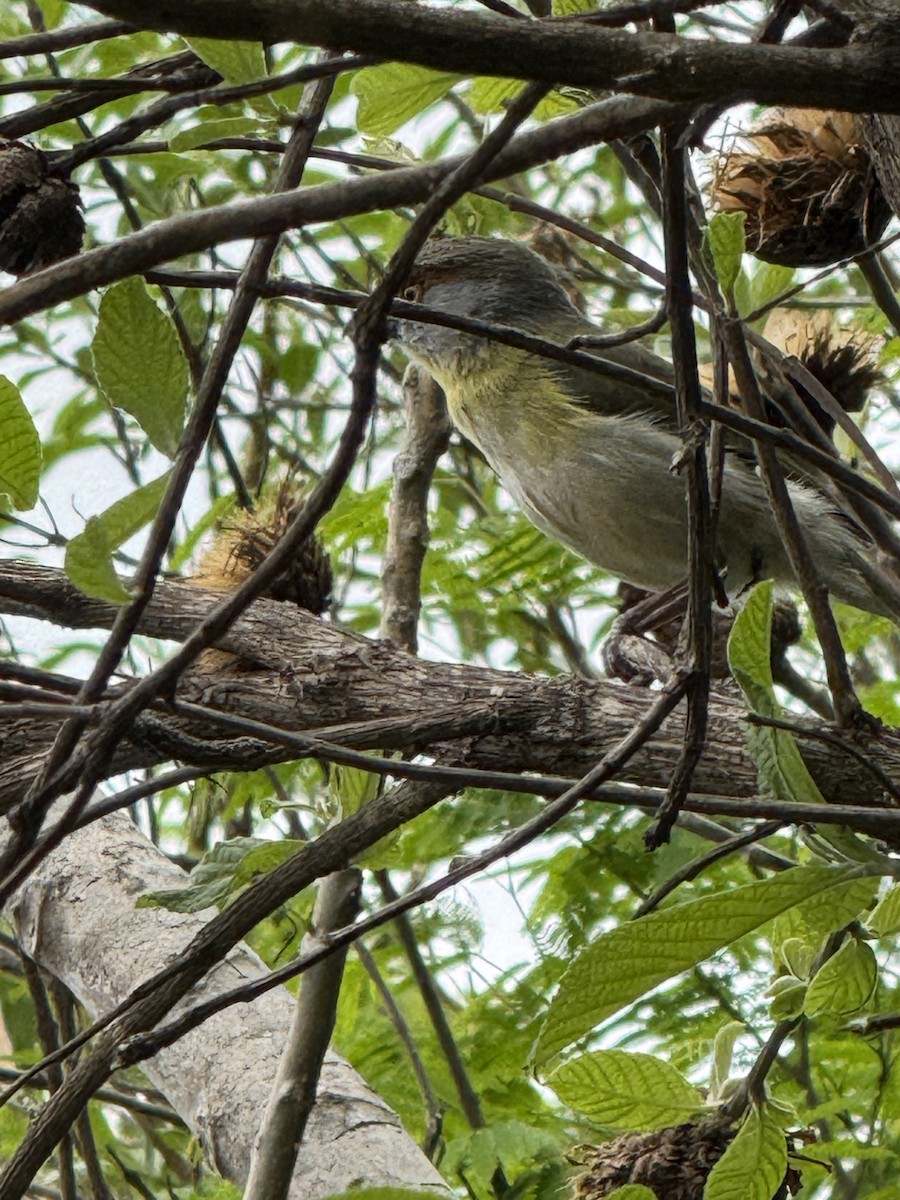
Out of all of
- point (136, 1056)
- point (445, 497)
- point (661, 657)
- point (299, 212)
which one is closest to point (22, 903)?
point (661, 657)

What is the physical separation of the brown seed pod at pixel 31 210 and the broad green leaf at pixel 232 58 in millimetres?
666

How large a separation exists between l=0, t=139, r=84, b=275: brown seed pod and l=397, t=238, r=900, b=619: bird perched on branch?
6.15ft

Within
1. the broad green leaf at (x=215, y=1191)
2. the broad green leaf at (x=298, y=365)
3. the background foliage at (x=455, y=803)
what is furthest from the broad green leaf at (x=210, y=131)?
the broad green leaf at (x=298, y=365)

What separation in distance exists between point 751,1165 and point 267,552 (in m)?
1.41

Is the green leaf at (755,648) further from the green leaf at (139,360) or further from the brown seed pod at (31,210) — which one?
the brown seed pod at (31,210)

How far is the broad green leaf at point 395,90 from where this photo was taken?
1.74 metres

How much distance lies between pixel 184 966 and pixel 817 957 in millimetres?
876

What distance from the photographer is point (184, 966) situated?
164 cm

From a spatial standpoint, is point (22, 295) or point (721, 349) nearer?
point (22, 295)

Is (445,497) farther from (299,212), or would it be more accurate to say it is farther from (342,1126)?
(299,212)

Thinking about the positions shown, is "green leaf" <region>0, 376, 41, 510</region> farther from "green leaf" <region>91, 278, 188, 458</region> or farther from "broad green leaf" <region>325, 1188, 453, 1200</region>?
"broad green leaf" <region>325, 1188, 453, 1200</region>

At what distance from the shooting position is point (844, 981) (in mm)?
1835

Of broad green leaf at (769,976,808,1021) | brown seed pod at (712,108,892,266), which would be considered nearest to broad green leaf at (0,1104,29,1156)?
broad green leaf at (769,976,808,1021)

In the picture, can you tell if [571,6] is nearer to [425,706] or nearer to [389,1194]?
[425,706]
